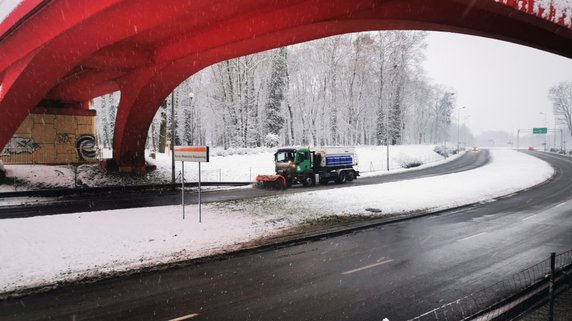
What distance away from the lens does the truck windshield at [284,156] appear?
25.3 metres

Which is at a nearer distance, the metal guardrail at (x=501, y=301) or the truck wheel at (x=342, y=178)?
the metal guardrail at (x=501, y=301)

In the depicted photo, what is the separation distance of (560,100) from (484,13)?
9160 centimetres

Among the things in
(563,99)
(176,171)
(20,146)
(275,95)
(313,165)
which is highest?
(563,99)

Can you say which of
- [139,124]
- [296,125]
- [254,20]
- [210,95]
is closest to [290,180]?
[139,124]

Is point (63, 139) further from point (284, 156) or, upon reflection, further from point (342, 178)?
point (342, 178)

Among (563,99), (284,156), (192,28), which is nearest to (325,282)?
(192,28)

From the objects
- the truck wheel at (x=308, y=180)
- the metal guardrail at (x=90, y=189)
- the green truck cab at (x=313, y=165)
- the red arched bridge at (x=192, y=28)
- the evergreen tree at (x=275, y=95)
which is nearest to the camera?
the red arched bridge at (x=192, y=28)

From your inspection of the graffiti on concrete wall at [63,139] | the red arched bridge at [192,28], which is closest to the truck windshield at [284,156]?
the red arched bridge at [192,28]

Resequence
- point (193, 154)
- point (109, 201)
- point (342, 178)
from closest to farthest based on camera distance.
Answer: point (193, 154)
point (109, 201)
point (342, 178)

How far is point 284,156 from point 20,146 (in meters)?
18.6

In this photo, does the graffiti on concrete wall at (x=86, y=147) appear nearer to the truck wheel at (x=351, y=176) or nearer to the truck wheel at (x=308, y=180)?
the truck wheel at (x=308, y=180)

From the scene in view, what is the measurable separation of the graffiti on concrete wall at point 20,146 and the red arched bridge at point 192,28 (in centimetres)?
580

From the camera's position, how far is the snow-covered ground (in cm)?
2158

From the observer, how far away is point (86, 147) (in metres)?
27.3
